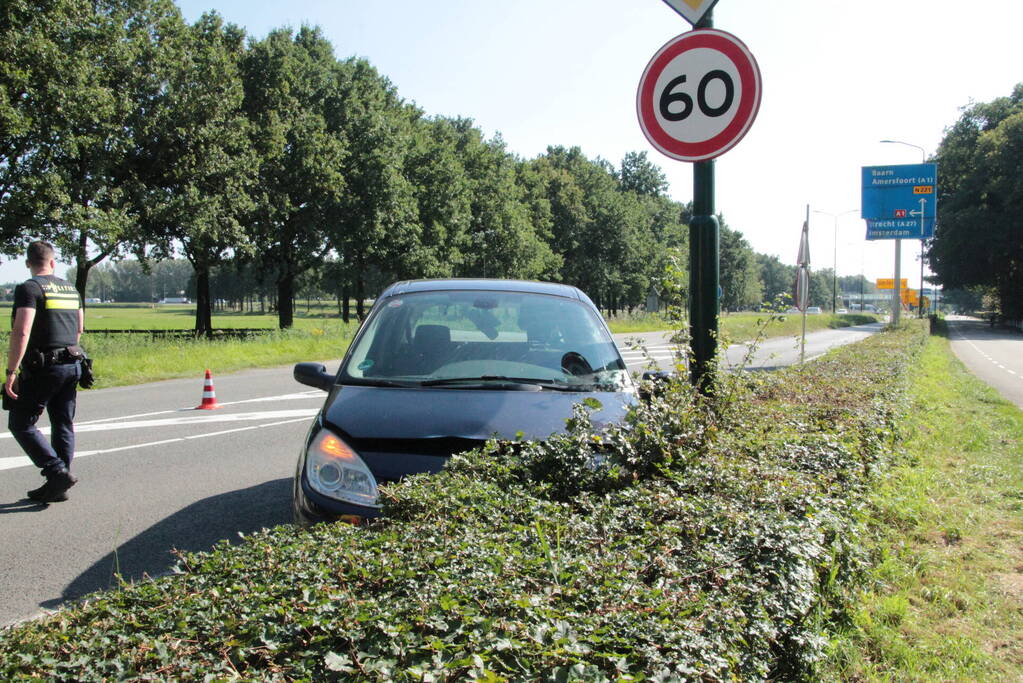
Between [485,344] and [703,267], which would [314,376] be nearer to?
[485,344]

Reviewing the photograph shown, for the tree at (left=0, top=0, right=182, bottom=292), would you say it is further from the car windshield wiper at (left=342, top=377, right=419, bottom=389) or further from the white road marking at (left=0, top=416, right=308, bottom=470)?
the car windshield wiper at (left=342, top=377, right=419, bottom=389)

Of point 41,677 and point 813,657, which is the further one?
point 813,657

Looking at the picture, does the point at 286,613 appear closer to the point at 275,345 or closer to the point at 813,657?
the point at 813,657

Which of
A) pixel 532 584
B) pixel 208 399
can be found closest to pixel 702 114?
pixel 532 584

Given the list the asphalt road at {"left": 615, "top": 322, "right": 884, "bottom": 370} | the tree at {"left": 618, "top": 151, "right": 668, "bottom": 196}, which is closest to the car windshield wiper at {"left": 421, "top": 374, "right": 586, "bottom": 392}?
the asphalt road at {"left": 615, "top": 322, "right": 884, "bottom": 370}

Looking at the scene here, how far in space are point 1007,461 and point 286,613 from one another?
7.16 m

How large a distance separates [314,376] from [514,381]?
1.29m

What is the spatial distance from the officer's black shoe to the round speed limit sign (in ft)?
15.9

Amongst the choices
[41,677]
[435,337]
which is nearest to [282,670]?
[41,677]

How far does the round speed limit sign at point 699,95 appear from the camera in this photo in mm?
3953

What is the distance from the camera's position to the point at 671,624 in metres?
1.73

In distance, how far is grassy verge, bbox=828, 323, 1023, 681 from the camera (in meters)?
2.85

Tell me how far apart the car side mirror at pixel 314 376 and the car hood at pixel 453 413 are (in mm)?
494

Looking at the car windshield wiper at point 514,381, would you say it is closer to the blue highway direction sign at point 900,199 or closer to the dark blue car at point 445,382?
the dark blue car at point 445,382
